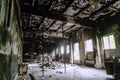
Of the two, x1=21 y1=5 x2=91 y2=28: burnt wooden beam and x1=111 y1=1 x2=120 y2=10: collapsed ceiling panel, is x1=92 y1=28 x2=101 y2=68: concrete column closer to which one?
x1=21 y1=5 x2=91 y2=28: burnt wooden beam

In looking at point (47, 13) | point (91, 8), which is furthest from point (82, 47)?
point (47, 13)

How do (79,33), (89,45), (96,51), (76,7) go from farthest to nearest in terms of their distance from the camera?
1. (79,33)
2. (89,45)
3. (96,51)
4. (76,7)

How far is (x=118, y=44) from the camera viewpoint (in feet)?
23.3

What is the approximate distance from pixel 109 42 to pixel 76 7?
11.7 ft

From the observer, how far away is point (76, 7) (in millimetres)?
6492

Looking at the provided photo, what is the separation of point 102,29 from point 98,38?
2.58ft

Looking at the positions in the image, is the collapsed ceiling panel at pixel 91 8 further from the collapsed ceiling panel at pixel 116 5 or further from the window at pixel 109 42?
the window at pixel 109 42

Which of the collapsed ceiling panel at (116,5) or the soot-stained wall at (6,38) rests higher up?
the collapsed ceiling panel at (116,5)

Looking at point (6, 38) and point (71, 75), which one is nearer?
point (6, 38)

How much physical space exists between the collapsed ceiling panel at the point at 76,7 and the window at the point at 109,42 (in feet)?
9.89

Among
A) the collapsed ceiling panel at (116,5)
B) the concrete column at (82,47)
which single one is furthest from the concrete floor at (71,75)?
the concrete column at (82,47)

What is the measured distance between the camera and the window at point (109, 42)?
25.3 feet

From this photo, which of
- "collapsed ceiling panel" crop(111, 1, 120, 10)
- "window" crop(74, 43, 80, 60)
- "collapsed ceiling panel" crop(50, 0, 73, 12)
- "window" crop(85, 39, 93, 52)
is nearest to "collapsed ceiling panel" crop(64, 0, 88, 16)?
"collapsed ceiling panel" crop(50, 0, 73, 12)

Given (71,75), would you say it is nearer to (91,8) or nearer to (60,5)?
(60,5)
